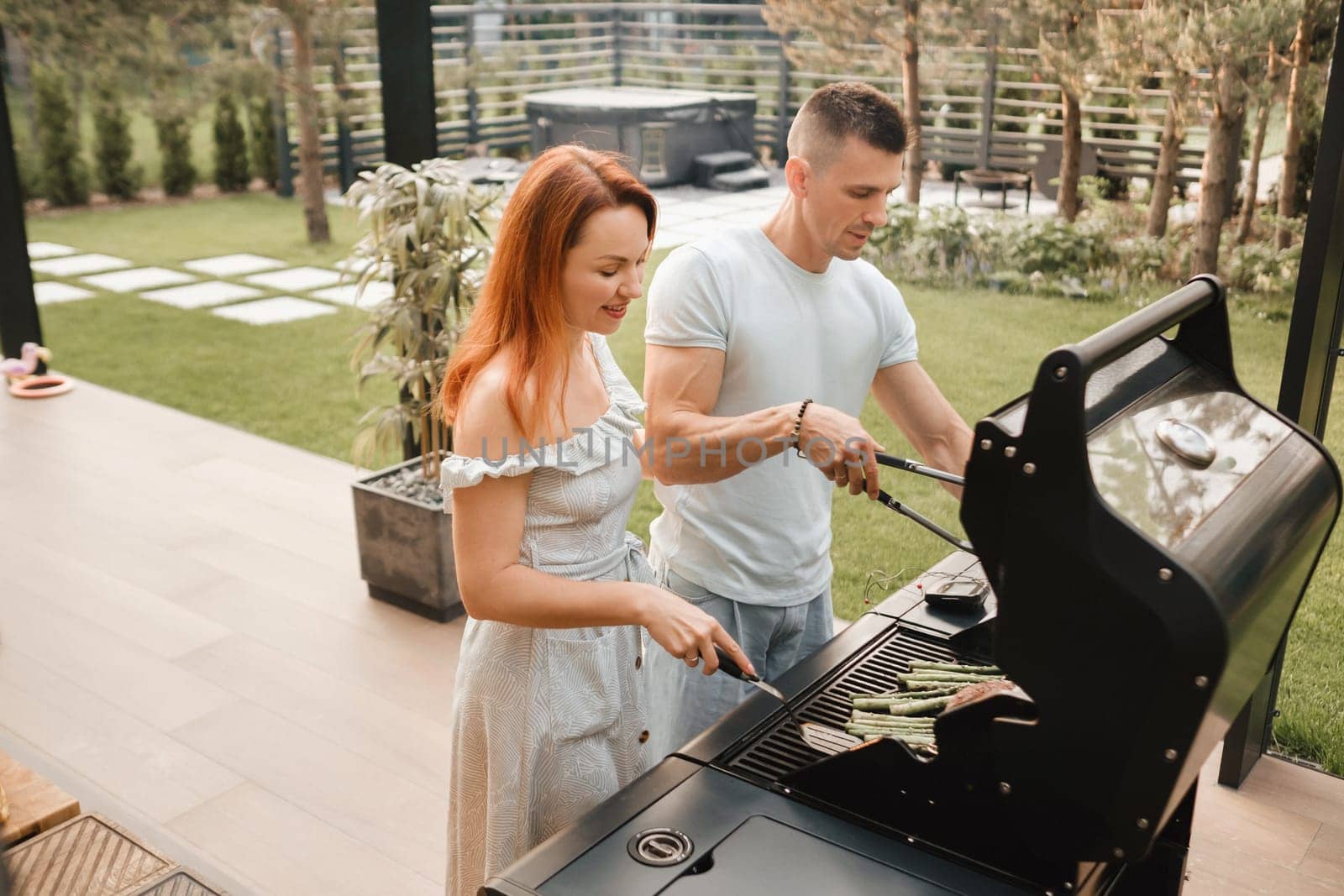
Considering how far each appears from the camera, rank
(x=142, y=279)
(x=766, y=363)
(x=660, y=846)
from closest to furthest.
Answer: (x=660, y=846) → (x=766, y=363) → (x=142, y=279)

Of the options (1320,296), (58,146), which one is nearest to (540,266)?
(1320,296)

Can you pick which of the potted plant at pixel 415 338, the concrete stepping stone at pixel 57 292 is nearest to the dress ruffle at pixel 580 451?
the potted plant at pixel 415 338

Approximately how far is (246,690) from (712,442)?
2.13 meters

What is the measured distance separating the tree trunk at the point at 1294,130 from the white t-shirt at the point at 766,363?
125 centimetres

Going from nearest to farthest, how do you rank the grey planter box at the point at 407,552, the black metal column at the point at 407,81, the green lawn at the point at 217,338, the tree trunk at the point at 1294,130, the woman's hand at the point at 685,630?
the woman's hand at the point at 685,630, the tree trunk at the point at 1294,130, the grey planter box at the point at 407,552, the black metal column at the point at 407,81, the green lawn at the point at 217,338

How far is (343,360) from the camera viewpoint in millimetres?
5676

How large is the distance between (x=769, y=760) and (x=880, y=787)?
0.16 metres

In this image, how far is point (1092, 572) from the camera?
3.61 feet

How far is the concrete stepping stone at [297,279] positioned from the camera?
5.68 metres

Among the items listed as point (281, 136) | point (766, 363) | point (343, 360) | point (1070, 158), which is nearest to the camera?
point (766, 363)

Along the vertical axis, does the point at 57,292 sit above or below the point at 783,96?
below

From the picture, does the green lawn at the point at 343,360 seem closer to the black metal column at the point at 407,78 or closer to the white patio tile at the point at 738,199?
the white patio tile at the point at 738,199

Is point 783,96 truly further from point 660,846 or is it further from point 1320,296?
point 660,846

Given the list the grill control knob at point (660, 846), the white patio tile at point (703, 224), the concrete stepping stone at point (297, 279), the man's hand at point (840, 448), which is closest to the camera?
the grill control knob at point (660, 846)
